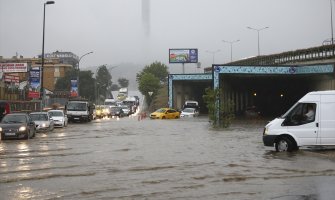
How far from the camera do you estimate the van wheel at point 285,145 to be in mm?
18547

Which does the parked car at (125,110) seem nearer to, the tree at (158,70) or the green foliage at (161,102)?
the green foliage at (161,102)

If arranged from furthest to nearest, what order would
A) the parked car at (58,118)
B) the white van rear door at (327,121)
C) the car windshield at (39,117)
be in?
the parked car at (58,118) < the car windshield at (39,117) < the white van rear door at (327,121)

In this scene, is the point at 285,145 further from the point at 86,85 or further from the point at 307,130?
the point at 86,85

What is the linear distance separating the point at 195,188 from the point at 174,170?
119 inches

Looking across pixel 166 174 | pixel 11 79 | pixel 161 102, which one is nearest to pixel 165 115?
pixel 11 79

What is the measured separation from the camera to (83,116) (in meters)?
52.4

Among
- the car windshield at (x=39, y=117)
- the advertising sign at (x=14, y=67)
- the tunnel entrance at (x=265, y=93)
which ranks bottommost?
the car windshield at (x=39, y=117)

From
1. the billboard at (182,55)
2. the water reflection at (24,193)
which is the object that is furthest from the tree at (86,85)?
the water reflection at (24,193)

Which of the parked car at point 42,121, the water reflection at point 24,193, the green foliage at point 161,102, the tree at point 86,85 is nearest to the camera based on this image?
the water reflection at point 24,193

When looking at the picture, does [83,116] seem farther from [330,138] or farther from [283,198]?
[283,198]

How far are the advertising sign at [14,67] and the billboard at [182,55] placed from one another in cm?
5352

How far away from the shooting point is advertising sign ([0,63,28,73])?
2019 inches

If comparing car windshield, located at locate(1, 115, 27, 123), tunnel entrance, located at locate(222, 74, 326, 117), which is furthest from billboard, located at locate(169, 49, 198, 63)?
car windshield, located at locate(1, 115, 27, 123)

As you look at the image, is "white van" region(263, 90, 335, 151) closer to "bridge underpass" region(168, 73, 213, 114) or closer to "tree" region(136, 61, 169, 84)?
"bridge underpass" region(168, 73, 213, 114)
